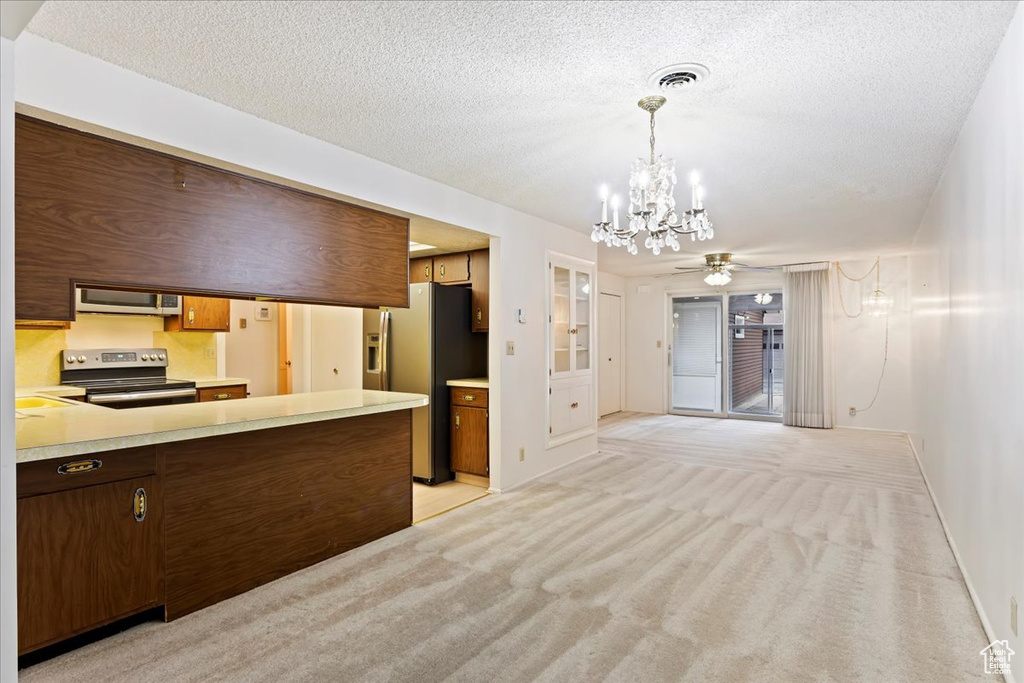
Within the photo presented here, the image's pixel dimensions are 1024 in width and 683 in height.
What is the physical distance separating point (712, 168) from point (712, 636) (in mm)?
2714

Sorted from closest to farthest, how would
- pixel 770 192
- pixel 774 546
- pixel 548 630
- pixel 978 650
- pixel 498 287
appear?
pixel 978 650
pixel 548 630
pixel 774 546
pixel 770 192
pixel 498 287

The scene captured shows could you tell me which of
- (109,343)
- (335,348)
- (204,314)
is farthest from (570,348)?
(109,343)

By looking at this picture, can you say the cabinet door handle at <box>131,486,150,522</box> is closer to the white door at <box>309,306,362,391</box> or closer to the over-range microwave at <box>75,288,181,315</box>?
the over-range microwave at <box>75,288,181,315</box>

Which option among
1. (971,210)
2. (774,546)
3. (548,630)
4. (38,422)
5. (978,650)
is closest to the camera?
(978,650)

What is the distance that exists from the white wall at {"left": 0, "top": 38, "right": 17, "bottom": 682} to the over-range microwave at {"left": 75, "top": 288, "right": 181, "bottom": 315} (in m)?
3.33

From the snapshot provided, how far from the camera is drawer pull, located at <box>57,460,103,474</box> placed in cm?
205

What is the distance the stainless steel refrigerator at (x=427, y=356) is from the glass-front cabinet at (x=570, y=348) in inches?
33.5

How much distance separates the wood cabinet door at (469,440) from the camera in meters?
4.57

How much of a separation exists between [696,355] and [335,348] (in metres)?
5.79

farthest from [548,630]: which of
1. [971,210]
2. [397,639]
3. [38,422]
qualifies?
[971,210]

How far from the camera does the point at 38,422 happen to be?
2426 mm

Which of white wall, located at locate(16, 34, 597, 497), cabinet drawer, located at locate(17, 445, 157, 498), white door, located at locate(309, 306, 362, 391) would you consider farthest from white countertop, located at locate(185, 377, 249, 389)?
cabinet drawer, located at locate(17, 445, 157, 498)

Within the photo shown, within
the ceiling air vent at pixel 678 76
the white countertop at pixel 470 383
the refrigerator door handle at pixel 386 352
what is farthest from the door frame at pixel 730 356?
the ceiling air vent at pixel 678 76

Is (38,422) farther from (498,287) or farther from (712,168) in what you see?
(712,168)
